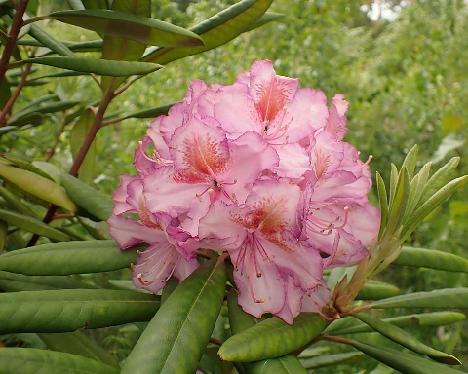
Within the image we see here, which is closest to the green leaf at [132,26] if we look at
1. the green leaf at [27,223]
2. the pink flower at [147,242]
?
the pink flower at [147,242]

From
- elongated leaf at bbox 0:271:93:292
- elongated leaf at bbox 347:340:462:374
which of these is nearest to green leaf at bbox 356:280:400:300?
elongated leaf at bbox 347:340:462:374

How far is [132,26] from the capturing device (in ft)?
2.46

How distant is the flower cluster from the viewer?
662 millimetres

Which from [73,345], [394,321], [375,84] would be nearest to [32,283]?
[73,345]

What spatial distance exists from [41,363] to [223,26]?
20.3 inches

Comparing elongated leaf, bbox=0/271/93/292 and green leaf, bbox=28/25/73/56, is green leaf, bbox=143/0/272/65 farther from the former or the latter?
elongated leaf, bbox=0/271/93/292

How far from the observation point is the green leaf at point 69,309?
1.98 feet

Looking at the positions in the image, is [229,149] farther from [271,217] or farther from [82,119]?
[82,119]

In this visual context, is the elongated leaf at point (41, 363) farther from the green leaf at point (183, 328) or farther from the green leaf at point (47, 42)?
the green leaf at point (47, 42)

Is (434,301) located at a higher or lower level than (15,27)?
lower

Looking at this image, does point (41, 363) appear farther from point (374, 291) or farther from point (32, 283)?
point (374, 291)

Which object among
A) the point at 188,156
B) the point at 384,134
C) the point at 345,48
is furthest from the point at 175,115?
the point at 345,48

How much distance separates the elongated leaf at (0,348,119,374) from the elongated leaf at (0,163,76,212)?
0.32 m

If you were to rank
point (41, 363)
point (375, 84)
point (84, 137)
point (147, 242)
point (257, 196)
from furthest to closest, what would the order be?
1. point (375, 84)
2. point (84, 137)
3. point (147, 242)
4. point (257, 196)
5. point (41, 363)
